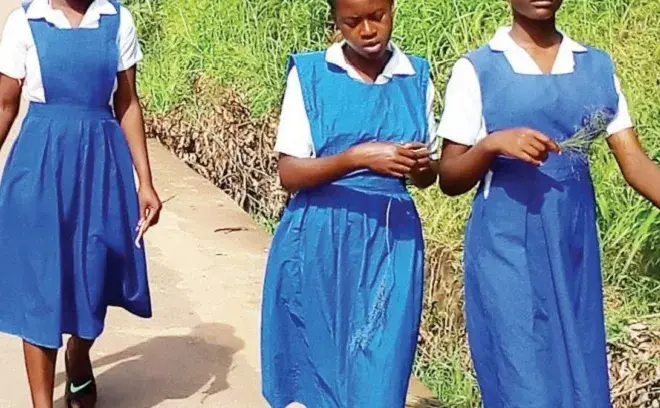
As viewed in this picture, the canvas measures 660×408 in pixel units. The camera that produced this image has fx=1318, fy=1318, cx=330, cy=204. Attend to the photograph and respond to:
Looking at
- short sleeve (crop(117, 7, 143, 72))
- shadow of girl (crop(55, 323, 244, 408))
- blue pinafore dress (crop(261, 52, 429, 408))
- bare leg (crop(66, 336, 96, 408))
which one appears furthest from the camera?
shadow of girl (crop(55, 323, 244, 408))

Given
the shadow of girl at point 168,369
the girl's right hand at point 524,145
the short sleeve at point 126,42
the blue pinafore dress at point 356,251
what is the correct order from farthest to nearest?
the shadow of girl at point 168,369
the short sleeve at point 126,42
the blue pinafore dress at point 356,251
the girl's right hand at point 524,145

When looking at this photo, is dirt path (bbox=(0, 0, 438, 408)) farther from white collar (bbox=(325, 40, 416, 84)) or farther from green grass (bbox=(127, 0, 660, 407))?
white collar (bbox=(325, 40, 416, 84))

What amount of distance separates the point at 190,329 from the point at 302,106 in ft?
7.20

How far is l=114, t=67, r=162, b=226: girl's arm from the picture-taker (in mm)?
4105

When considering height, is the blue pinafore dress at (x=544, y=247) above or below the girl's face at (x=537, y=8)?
below

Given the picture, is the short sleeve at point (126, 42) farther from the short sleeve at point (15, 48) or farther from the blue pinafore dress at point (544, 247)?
the blue pinafore dress at point (544, 247)

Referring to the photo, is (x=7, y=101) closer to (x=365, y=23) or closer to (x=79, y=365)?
→ (x=79, y=365)

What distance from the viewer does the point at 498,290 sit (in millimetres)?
3191

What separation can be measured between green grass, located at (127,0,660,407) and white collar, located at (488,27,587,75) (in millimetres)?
1145

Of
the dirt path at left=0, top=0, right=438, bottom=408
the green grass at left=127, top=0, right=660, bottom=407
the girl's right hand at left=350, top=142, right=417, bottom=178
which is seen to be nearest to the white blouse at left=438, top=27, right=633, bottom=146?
the girl's right hand at left=350, top=142, right=417, bottom=178

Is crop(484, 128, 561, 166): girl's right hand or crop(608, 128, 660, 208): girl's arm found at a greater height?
crop(484, 128, 561, 166): girl's right hand

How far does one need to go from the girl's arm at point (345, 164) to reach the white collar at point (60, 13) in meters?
0.89

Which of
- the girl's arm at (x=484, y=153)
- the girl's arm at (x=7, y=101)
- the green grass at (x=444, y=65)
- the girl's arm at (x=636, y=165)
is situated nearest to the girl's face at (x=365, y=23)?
the girl's arm at (x=484, y=153)

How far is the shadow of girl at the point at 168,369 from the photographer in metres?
4.66
